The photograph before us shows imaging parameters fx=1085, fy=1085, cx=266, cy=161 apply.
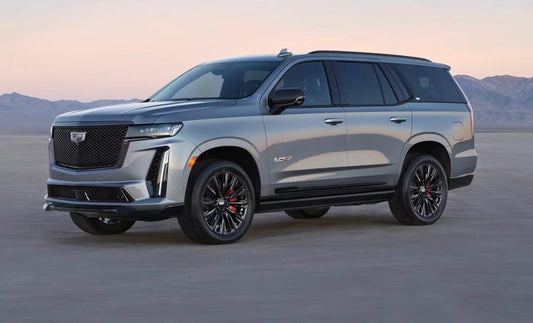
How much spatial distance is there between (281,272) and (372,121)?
3864 mm

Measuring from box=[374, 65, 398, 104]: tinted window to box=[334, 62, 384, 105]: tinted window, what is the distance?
71 millimetres

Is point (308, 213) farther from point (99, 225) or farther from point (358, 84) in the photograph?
point (99, 225)

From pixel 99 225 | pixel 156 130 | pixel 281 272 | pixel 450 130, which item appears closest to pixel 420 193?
pixel 450 130

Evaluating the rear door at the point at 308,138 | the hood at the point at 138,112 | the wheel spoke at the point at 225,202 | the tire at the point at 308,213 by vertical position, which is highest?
the hood at the point at 138,112

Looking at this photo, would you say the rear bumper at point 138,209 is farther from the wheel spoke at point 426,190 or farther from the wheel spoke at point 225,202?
the wheel spoke at point 426,190

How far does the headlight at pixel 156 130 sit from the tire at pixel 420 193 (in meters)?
3.64

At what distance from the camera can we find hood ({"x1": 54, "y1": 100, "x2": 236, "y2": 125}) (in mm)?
10742

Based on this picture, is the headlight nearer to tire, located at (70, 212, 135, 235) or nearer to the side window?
the side window

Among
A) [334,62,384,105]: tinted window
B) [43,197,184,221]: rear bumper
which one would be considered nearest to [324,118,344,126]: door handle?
[334,62,384,105]: tinted window

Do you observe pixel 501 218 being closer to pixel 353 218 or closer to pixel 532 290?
pixel 353 218

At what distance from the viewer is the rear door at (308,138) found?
37.8 ft

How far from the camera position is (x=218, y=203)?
36.4 feet

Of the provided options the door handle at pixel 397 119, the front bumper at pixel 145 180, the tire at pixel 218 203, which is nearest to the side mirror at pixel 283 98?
the tire at pixel 218 203

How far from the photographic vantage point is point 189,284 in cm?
859
